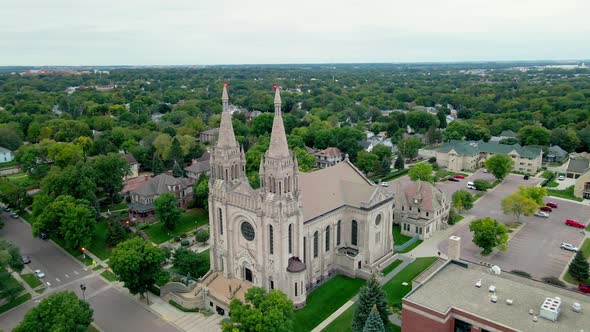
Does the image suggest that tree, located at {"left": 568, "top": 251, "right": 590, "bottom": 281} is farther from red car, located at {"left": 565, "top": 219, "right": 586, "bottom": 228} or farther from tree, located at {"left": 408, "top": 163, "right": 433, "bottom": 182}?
tree, located at {"left": 408, "top": 163, "right": 433, "bottom": 182}

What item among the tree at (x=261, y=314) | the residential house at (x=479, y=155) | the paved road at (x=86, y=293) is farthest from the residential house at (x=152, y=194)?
the residential house at (x=479, y=155)

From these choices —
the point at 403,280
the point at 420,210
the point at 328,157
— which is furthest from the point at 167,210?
the point at 328,157

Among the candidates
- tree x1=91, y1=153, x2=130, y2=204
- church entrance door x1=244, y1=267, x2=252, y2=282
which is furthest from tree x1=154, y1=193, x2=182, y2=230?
church entrance door x1=244, y1=267, x2=252, y2=282

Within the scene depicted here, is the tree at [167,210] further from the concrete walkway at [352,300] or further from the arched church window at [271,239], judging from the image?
the concrete walkway at [352,300]

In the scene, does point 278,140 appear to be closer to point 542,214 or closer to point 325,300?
point 325,300

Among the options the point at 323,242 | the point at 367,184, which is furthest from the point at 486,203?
the point at 323,242

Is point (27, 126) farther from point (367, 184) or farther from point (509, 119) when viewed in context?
point (509, 119)
